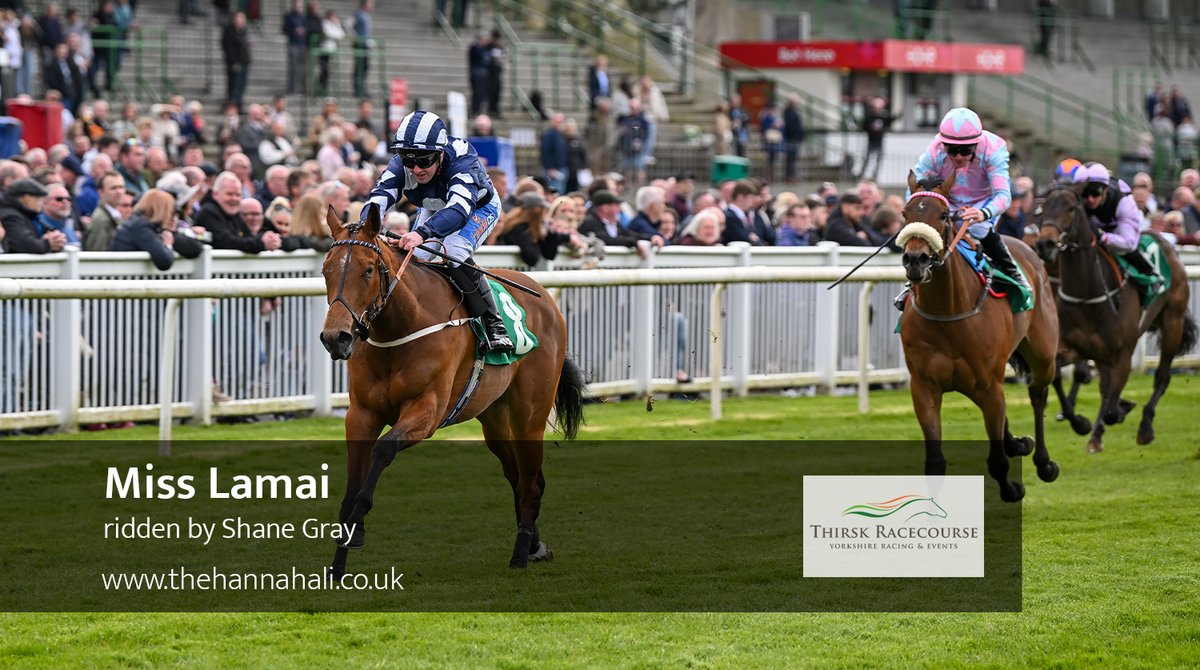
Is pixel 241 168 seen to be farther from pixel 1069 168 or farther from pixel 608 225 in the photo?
pixel 1069 168

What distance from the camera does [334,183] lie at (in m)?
12.4

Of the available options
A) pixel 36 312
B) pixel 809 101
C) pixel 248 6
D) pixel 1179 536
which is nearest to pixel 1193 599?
pixel 1179 536

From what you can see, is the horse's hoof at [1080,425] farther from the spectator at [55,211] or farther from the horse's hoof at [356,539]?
the spectator at [55,211]

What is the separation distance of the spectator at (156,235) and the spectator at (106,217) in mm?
276

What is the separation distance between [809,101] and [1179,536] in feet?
67.2

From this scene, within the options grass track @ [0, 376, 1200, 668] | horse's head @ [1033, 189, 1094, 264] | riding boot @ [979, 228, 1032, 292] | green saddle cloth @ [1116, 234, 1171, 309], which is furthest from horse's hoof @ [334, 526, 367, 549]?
green saddle cloth @ [1116, 234, 1171, 309]

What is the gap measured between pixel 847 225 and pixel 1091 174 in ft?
12.0

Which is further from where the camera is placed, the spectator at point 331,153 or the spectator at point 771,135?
the spectator at point 771,135

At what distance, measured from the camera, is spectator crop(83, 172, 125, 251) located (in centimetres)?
1148

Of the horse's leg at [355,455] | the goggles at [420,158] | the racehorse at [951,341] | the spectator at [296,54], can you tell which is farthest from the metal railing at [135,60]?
the horse's leg at [355,455]

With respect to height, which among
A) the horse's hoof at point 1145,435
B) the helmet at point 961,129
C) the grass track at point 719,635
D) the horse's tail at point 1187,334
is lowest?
the grass track at point 719,635

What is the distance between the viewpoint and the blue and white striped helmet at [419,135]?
7285 millimetres

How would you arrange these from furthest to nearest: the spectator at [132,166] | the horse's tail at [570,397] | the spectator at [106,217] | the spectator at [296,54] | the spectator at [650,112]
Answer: the spectator at [650,112] < the spectator at [296,54] < the spectator at [132,166] < the spectator at [106,217] < the horse's tail at [570,397]

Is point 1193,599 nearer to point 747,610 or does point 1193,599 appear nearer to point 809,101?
point 747,610
